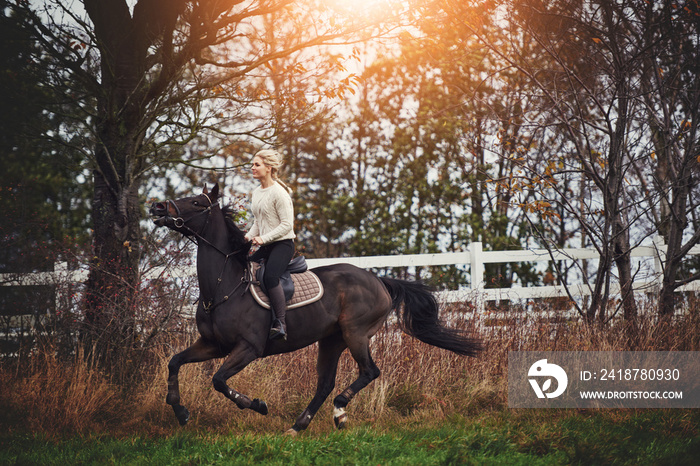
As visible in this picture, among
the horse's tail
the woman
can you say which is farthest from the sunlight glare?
the horse's tail

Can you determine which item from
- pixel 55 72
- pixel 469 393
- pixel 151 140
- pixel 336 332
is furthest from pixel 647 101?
pixel 55 72

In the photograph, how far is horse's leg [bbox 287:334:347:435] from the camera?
6.19 metres

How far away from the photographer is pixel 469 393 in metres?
7.51

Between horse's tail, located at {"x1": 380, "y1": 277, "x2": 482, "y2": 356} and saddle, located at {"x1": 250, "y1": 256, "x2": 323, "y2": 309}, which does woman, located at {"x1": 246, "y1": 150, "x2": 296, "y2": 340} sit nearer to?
saddle, located at {"x1": 250, "y1": 256, "x2": 323, "y2": 309}

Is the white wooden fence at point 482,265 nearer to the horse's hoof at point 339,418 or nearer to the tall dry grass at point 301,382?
the tall dry grass at point 301,382

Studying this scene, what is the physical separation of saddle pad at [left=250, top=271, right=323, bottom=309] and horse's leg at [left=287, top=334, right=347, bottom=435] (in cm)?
70

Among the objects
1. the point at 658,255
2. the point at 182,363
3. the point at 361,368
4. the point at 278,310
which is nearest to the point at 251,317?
the point at 278,310

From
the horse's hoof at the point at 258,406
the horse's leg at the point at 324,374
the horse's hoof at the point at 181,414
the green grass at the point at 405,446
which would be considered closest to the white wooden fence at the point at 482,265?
the horse's leg at the point at 324,374

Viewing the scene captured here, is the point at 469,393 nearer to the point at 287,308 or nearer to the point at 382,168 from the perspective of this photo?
the point at 287,308

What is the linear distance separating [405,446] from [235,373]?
1.63 meters

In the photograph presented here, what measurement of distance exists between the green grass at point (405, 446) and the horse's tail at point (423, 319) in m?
0.96

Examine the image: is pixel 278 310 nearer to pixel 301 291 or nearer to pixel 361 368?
pixel 301 291

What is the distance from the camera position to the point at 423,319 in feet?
23.5

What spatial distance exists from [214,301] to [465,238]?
11.8 metres
